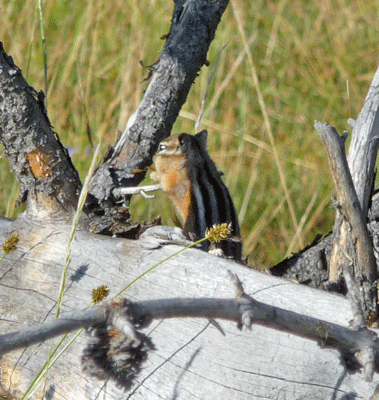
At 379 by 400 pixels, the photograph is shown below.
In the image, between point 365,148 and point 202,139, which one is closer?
point 365,148

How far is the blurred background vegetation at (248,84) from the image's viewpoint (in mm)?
4043

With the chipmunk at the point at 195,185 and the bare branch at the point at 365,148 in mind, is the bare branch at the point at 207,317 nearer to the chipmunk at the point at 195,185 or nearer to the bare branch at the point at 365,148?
the bare branch at the point at 365,148

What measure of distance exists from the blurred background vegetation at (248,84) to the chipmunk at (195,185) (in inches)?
27.6

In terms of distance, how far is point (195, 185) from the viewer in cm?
304

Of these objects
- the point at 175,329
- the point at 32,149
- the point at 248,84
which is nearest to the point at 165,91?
the point at 32,149

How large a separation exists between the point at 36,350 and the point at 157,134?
104 centimetres

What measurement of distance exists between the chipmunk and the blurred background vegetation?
27.6 inches

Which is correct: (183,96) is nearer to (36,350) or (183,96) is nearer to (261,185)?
(36,350)

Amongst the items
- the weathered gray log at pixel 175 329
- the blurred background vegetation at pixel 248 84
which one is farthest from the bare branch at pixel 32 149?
the blurred background vegetation at pixel 248 84

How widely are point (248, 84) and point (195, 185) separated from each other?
6.87 feet

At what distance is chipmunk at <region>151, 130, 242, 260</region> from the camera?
2742 millimetres

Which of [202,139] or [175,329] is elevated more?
[202,139]

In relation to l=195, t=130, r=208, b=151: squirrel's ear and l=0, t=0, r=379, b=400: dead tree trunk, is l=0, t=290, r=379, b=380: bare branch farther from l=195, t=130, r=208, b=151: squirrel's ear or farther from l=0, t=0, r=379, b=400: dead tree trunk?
l=195, t=130, r=208, b=151: squirrel's ear

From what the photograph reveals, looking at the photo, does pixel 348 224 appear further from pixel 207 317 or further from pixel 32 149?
pixel 32 149
